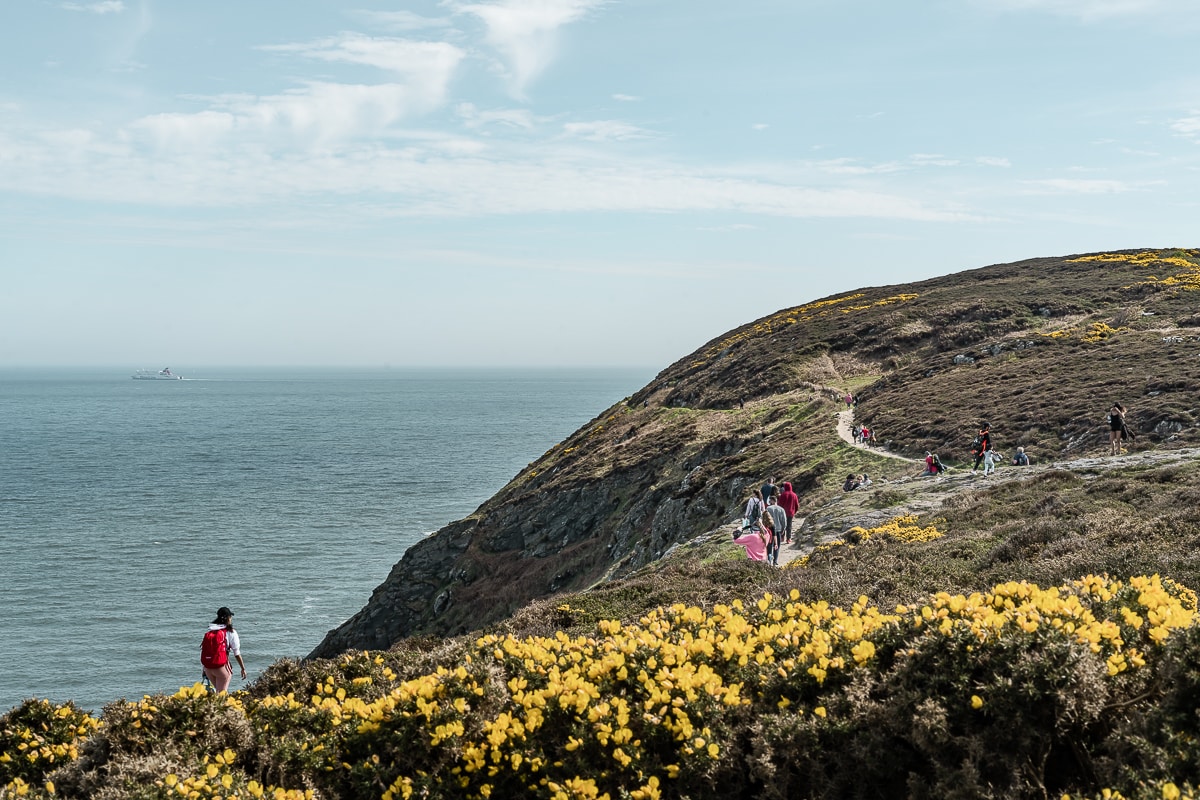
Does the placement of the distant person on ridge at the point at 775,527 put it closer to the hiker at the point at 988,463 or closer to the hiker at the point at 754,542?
the hiker at the point at 754,542

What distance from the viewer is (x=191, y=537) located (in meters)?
60.1

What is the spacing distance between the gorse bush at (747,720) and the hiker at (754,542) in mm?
13866

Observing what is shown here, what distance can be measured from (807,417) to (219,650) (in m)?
36.4

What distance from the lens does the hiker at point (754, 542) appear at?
21203mm

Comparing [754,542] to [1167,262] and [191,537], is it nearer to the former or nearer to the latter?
[191,537]

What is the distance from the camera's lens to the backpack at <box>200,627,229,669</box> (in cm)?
1162

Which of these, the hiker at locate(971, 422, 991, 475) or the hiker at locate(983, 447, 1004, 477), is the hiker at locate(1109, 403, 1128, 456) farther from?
the hiker at locate(971, 422, 991, 475)

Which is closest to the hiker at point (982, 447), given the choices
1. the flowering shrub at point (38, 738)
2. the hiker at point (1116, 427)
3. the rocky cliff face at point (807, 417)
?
the rocky cliff face at point (807, 417)

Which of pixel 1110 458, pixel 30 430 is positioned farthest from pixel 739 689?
pixel 30 430

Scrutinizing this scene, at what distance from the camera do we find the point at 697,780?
5613mm

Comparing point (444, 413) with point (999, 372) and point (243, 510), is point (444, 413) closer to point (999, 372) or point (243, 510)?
point (243, 510)

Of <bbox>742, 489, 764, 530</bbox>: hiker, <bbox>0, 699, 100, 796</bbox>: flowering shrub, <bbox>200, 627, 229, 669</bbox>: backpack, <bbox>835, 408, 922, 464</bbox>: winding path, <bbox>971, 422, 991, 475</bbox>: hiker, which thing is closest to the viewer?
<bbox>0, 699, 100, 796</bbox>: flowering shrub

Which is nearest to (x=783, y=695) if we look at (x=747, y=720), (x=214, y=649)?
(x=747, y=720)

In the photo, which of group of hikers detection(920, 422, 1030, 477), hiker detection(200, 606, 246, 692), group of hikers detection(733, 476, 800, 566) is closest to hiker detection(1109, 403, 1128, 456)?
group of hikers detection(920, 422, 1030, 477)
